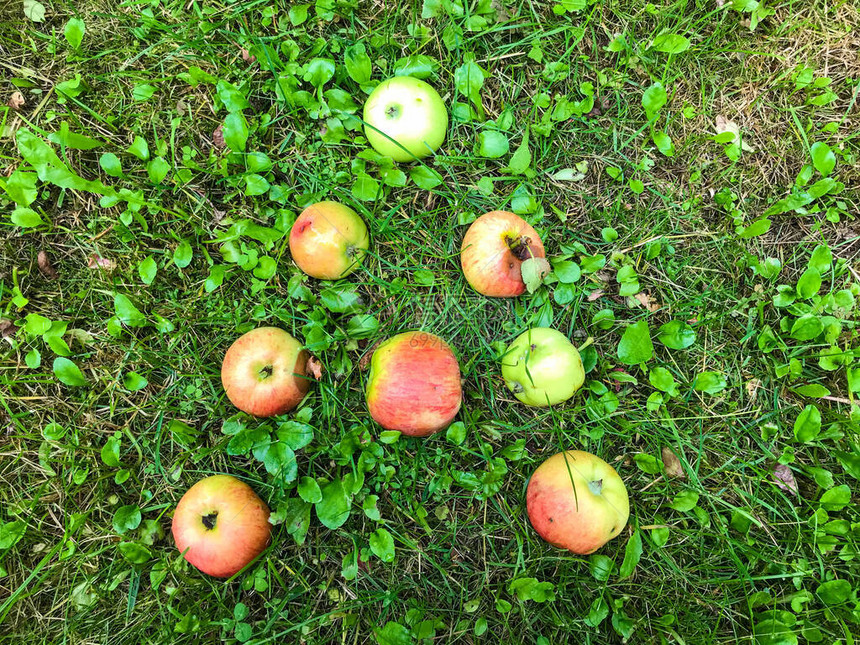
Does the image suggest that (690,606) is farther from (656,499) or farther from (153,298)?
(153,298)

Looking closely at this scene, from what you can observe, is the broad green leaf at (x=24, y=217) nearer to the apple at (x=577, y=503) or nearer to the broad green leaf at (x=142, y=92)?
the broad green leaf at (x=142, y=92)

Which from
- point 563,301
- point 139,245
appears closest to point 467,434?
point 563,301

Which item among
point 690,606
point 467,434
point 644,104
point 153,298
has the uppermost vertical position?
point 644,104

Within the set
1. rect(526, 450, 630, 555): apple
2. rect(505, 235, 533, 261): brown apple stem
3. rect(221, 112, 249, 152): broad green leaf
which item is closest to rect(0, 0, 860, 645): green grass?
rect(221, 112, 249, 152): broad green leaf

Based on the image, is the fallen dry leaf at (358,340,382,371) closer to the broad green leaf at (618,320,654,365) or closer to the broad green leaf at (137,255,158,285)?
the broad green leaf at (137,255,158,285)

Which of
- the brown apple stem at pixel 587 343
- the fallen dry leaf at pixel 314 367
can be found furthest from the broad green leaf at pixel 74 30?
the brown apple stem at pixel 587 343
